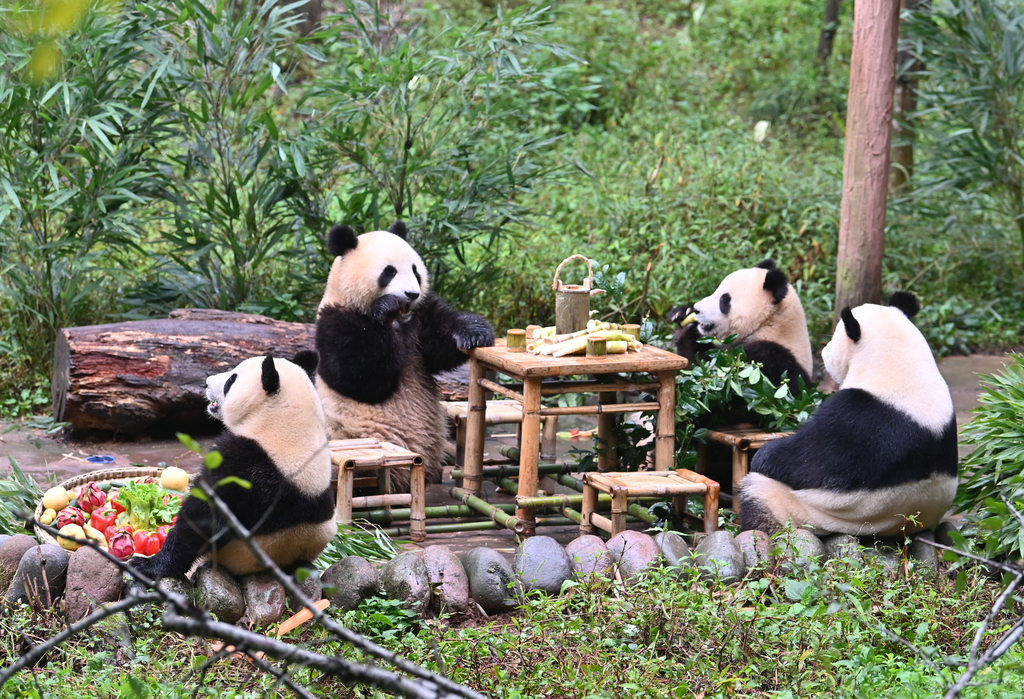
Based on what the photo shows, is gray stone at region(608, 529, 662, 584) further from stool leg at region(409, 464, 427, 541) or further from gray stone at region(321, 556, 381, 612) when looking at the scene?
stool leg at region(409, 464, 427, 541)

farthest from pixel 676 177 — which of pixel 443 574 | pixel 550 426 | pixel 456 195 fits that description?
pixel 443 574

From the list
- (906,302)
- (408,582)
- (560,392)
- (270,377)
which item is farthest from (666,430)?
(270,377)

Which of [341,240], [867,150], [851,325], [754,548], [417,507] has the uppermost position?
[867,150]

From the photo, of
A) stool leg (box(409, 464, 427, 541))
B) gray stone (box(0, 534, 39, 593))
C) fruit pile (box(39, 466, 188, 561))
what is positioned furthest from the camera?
stool leg (box(409, 464, 427, 541))

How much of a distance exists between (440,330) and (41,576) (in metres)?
2.11

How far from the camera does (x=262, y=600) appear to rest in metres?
3.27

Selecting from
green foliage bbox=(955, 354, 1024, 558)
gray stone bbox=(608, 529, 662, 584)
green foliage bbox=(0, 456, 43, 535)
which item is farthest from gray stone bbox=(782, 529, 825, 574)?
green foliage bbox=(0, 456, 43, 535)

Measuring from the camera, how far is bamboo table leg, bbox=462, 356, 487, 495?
468 cm

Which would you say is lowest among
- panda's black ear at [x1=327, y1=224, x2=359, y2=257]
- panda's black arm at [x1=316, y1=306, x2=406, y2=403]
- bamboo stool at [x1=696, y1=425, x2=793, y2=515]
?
bamboo stool at [x1=696, y1=425, x2=793, y2=515]

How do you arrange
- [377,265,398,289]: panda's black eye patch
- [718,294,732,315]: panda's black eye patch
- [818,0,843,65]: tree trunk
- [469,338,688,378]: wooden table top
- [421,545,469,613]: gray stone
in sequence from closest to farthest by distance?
[421,545,469,613]: gray stone
[469,338,688,378]: wooden table top
[377,265,398,289]: panda's black eye patch
[718,294,732,315]: panda's black eye patch
[818,0,843,65]: tree trunk

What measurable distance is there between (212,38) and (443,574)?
3853mm

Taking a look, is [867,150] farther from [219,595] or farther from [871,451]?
[219,595]

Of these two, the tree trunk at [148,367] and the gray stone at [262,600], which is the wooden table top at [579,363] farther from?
the tree trunk at [148,367]

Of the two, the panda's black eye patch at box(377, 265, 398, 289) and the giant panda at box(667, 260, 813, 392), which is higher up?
the panda's black eye patch at box(377, 265, 398, 289)
